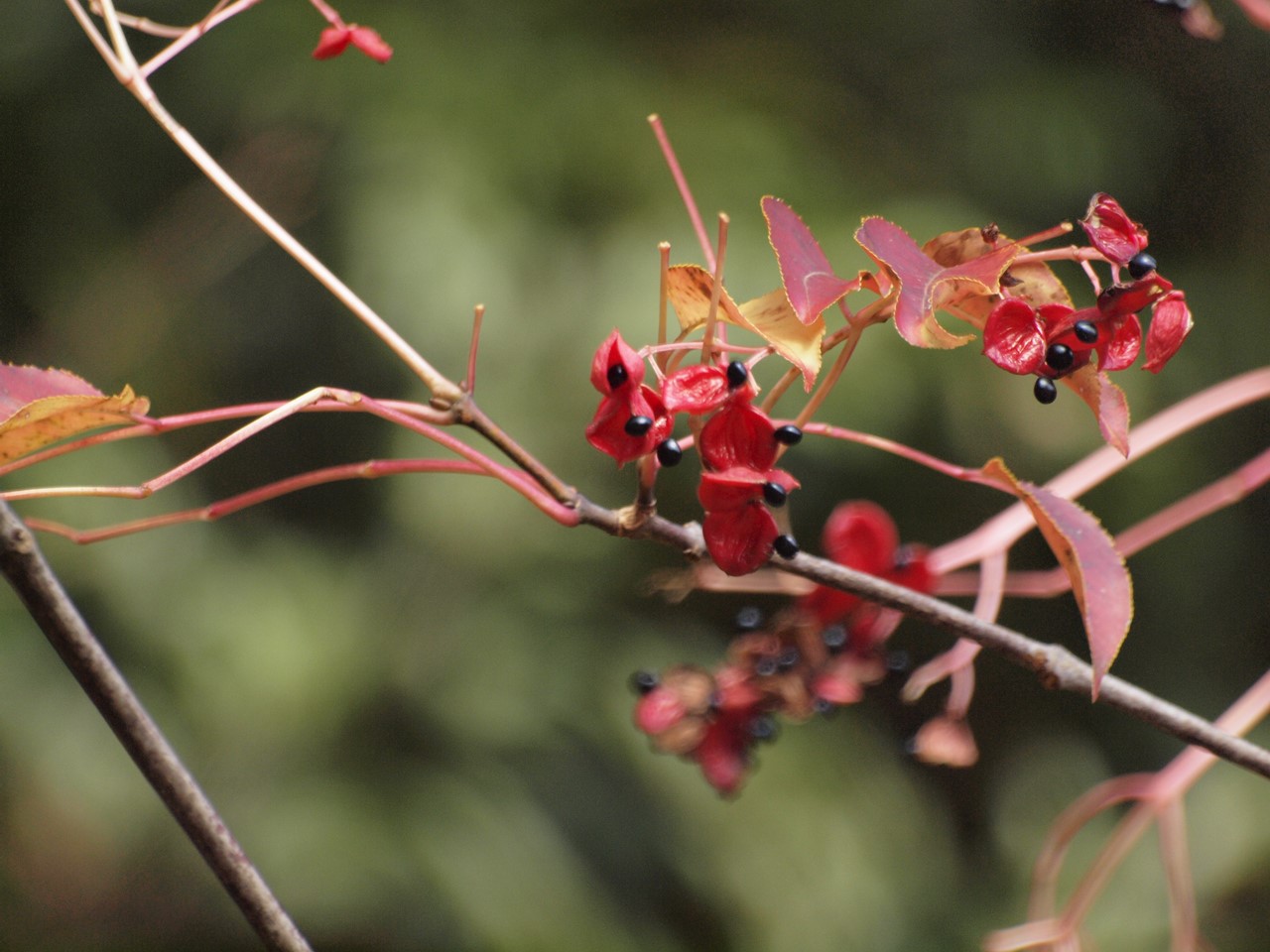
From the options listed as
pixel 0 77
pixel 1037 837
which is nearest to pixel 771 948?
pixel 1037 837

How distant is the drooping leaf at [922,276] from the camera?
0.21 meters

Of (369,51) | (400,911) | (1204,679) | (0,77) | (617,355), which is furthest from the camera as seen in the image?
(1204,679)

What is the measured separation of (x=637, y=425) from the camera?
9.0 inches

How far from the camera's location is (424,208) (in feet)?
3.69

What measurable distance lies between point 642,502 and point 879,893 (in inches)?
40.8

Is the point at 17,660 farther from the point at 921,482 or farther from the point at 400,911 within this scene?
the point at 921,482

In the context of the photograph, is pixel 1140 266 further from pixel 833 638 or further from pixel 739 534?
pixel 833 638

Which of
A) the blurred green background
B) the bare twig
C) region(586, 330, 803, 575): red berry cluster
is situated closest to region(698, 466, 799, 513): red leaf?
region(586, 330, 803, 575): red berry cluster

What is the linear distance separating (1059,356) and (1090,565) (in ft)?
0.16

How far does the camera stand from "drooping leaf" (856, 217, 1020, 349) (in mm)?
207

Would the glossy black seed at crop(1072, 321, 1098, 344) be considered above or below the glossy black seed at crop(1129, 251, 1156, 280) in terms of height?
below

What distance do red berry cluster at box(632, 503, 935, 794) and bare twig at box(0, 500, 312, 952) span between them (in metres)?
0.22

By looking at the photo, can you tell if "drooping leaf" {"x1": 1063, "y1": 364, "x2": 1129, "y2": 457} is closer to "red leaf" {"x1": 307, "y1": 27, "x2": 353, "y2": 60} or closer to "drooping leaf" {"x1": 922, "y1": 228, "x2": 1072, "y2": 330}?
"drooping leaf" {"x1": 922, "y1": 228, "x2": 1072, "y2": 330}

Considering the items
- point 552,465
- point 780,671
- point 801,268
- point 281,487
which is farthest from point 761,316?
point 552,465
